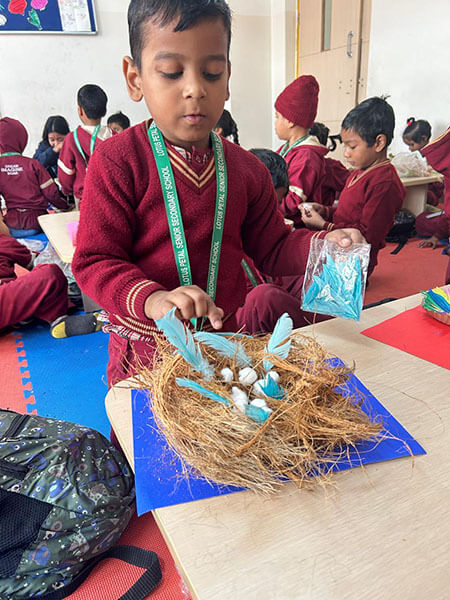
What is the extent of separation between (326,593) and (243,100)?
7307 millimetres

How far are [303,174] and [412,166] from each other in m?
2.04

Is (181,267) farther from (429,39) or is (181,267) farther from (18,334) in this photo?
(429,39)

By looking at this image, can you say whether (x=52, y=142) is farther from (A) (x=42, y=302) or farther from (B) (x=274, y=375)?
(B) (x=274, y=375)

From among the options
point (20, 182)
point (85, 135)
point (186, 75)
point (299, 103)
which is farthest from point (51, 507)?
point (20, 182)

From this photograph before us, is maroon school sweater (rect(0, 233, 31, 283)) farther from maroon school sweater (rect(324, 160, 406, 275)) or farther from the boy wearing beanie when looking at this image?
maroon school sweater (rect(324, 160, 406, 275))

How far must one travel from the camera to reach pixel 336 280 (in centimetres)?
100

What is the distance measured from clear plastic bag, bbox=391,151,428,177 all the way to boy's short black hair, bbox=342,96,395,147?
6.05 feet

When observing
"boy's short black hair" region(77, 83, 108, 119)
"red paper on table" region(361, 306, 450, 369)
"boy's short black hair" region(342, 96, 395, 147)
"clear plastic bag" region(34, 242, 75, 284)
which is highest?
"boy's short black hair" region(77, 83, 108, 119)

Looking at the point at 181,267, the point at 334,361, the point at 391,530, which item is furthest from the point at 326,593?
the point at 181,267

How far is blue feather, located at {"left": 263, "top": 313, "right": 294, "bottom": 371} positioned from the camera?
734 mm

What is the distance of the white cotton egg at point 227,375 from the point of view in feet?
2.31

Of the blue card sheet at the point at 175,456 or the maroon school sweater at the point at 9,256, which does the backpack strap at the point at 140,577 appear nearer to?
the blue card sheet at the point at 175,456

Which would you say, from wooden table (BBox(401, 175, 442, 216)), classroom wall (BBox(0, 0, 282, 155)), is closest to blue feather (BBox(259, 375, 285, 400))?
wooden table (BBox(401, 175, 442, 216))

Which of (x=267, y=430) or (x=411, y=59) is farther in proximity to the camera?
(x=411, y=59)
